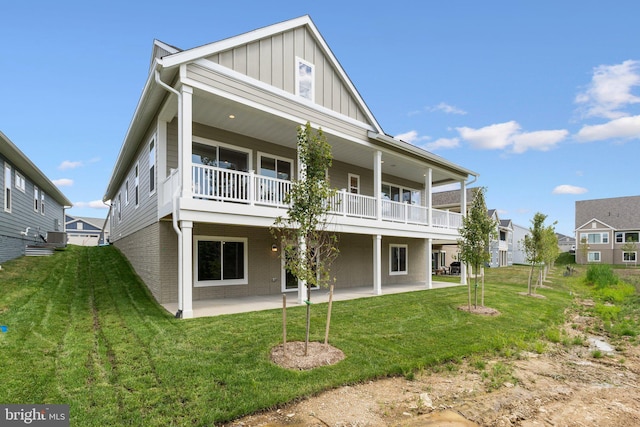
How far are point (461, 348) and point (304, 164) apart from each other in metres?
4.48

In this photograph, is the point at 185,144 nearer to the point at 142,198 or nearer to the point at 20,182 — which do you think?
the point at 142,198

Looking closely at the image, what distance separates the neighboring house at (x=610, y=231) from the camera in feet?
143

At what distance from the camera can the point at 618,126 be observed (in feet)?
152

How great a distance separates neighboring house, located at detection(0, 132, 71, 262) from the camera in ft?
41.1

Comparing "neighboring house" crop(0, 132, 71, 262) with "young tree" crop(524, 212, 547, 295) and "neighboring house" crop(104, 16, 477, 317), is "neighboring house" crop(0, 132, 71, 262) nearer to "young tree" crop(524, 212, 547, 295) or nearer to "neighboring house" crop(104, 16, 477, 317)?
"neighboring house" crop(104, 16, 477, 317)

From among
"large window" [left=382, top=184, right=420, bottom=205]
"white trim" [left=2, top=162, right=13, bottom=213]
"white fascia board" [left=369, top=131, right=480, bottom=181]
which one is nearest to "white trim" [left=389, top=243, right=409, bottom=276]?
"large window" [left=382, top=184, right=420, bottom=205]

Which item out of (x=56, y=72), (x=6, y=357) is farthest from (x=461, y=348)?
(x=56, y=72)

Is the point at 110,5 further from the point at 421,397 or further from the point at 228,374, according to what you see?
the point at 421,397

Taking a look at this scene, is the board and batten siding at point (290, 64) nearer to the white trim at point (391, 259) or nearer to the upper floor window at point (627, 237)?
the white trim at point (391, 259)

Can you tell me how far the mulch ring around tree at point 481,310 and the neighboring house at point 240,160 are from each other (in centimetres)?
316

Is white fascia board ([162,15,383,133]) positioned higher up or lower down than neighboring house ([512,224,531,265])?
higher up

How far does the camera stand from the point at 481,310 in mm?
9648

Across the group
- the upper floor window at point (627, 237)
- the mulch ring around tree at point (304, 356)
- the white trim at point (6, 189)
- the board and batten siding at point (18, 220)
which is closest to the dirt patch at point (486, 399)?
the mulch ring around tree at point (304, 356)

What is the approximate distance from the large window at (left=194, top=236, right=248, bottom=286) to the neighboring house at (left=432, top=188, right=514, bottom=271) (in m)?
18.2
